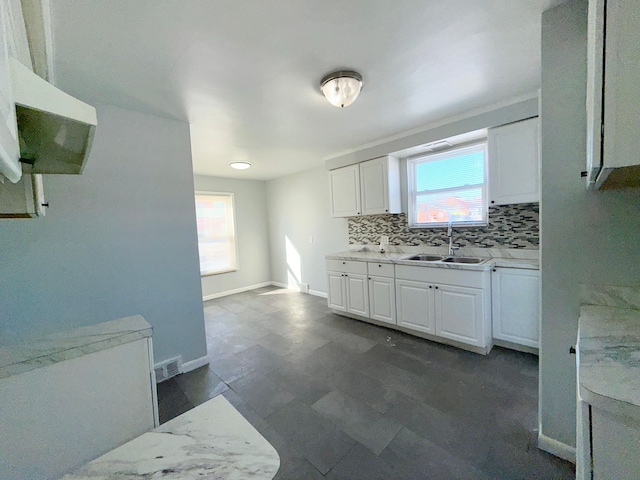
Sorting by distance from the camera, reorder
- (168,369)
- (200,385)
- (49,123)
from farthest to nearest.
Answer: (168,369)
(200,385)
(49,123)

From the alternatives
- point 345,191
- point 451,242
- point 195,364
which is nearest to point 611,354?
point 451,242

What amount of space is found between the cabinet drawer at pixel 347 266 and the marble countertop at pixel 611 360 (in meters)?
2.24

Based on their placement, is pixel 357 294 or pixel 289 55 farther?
pixel 357 294

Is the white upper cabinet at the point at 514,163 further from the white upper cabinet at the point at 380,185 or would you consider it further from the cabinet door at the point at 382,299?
the cabinet door at the point at 382,299

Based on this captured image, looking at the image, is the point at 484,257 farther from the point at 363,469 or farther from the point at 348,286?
the point at 363,469

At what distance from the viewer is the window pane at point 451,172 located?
2.88m

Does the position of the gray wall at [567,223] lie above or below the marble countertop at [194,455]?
above

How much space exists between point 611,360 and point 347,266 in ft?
9.07

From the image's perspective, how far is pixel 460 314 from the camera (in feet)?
8.27

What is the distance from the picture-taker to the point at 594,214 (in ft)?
4.08

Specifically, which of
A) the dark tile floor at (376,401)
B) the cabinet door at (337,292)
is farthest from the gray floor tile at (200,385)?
the cabinet door at (337,292)

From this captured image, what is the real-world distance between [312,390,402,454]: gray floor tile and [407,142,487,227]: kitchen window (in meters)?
2.27

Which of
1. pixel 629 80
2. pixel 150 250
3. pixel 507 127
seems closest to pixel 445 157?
pixel 507 127

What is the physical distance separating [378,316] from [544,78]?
8.69ft
